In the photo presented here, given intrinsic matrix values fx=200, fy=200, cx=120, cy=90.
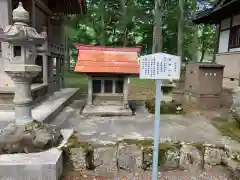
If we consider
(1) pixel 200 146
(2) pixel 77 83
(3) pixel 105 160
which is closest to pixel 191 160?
(1) pixel 200 146

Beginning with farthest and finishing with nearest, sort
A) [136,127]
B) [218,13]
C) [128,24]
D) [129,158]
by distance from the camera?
[128,24], [218,13], [136,127], [129,158]

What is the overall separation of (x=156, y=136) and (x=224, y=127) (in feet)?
11.2

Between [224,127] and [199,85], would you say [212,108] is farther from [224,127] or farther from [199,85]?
[224,127]

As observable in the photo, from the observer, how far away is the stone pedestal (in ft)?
12.1

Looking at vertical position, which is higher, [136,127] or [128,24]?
[128,24]

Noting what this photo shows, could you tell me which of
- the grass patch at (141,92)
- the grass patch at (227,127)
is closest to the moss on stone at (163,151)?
the grass patch at (227,127)

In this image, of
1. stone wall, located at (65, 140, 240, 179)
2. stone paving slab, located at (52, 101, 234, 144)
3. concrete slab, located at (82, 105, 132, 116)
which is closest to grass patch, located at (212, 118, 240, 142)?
stone paving slab, located at (52, 101, 234, 144)

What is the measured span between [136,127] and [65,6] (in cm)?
840

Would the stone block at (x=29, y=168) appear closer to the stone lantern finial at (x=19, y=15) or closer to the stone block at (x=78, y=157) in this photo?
the stone block at (x=78, y=157)

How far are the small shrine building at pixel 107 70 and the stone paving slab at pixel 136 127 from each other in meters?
0.92

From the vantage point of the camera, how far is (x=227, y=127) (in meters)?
5.59

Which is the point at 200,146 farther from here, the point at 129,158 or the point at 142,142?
the point at 129,158

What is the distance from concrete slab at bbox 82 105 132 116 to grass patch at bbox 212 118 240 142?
107 inches

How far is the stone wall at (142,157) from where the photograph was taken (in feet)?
13.0
